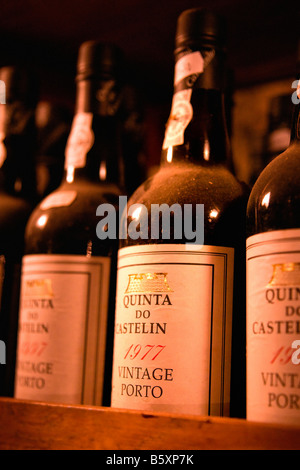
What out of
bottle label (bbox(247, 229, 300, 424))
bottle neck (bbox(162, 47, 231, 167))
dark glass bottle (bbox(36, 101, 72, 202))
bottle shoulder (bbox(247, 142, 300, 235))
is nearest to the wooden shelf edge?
bottle label (bbox(247, 229, 300, 424))

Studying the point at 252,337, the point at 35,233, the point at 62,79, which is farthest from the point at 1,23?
the point at 252,337

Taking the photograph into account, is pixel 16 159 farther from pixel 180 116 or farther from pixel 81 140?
pixel 180 116

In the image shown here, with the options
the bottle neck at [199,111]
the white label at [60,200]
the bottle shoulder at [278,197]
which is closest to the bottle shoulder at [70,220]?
the white label at [60,200]

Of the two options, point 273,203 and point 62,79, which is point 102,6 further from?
point 273,203

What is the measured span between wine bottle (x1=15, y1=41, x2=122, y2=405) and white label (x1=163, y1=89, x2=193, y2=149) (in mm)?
A: 114

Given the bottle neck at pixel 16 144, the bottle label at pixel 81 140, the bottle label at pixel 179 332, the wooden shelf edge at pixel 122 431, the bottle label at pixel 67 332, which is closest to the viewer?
the wooden shelf edge at pixel 122 431

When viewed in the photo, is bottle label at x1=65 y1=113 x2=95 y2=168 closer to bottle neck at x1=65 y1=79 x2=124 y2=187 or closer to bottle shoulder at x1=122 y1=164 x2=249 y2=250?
bottle neck at x1=65 y1=79 x2=124 y2=187

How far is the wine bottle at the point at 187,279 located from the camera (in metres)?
0.49

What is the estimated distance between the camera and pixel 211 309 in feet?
1.63

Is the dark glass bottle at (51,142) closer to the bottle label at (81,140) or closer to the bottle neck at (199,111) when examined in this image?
the bottle label at (81,140)

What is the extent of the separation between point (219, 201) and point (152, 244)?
68mm

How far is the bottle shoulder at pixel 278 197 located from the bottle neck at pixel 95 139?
0.26 m

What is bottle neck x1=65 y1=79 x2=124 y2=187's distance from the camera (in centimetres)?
70

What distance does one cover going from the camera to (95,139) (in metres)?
0.71
